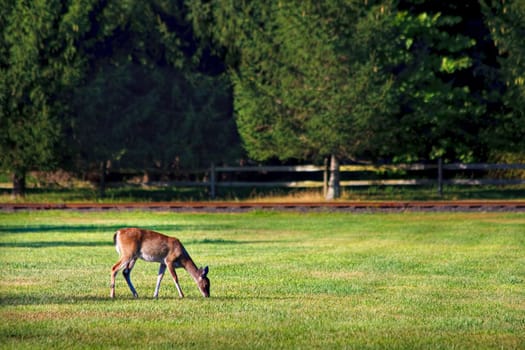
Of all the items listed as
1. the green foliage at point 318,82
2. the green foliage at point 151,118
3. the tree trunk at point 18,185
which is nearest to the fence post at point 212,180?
the green foliage at point 151,118

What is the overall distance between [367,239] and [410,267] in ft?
26.6

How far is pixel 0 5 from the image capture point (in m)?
49.2

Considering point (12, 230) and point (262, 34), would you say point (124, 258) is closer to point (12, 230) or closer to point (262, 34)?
point (12, 230)

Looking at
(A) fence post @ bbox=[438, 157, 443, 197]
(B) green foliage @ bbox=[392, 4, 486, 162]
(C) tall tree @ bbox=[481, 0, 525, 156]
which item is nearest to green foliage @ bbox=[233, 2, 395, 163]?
(B) green foliage @ bbox=[392, 4, 486, 162]

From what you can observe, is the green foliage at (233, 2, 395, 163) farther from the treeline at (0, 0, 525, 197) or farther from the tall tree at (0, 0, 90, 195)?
the tall tree at (0, 0, 90, 195)

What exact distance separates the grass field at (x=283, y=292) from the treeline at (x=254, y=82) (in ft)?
48.2

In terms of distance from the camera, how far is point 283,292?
17.6 m

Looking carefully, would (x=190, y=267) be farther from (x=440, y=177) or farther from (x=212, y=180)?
(x=212, y=180)

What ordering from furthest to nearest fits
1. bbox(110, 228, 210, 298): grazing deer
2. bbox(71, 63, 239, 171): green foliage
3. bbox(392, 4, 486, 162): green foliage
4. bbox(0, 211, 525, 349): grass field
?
bbox(71, 63, 239, 171): green foliage, bbox(392, 4, 486, 162): green foliage, bbox(110, 228, 210, 298): grazing deer, bbox(0, 211, 525, 349): grass field

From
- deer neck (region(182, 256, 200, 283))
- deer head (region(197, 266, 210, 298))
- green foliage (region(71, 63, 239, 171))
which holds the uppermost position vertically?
green foliage (region(71, 63, 239, 171))

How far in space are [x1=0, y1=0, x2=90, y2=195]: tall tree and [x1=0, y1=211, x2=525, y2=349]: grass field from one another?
1528 centimetres

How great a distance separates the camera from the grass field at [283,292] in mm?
13047

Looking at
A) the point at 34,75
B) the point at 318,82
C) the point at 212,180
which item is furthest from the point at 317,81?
the point at 34,75

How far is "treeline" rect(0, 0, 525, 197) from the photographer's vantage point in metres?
47.4
